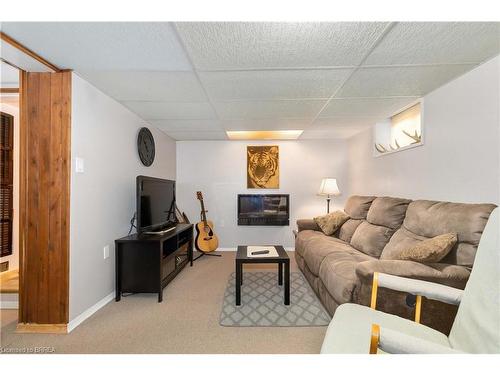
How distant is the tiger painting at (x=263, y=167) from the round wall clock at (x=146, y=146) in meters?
1.81

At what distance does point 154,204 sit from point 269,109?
6.17ft

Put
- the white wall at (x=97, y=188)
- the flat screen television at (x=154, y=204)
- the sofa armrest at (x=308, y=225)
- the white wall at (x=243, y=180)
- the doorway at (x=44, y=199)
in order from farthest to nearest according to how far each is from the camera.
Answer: the white wall at (x=243, y=180) < the sofa armrest at (x=308, y=225) < the flat screen television at (x=154, y=204) < the white wall at (x=97, y=188) < the doorway at (x=44, y=199)

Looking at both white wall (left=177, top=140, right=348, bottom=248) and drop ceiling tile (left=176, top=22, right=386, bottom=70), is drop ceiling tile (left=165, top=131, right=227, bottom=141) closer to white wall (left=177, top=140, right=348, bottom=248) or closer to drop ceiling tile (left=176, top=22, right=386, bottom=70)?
white wall (left=177, top=140, right=348, bottom=248)

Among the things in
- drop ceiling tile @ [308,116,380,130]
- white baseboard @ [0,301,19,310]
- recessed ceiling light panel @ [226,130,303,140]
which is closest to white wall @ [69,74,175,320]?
white baseboard @ [0,301,19,310]

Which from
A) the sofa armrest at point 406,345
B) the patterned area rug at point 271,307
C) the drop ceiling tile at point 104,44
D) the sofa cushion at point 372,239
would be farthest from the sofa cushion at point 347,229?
the drop ceiling tile at point 104,44

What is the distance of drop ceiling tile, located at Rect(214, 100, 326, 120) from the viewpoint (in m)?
2.57

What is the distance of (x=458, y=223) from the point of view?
1.69 metres

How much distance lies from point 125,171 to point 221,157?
205cm

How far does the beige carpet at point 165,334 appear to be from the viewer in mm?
1685

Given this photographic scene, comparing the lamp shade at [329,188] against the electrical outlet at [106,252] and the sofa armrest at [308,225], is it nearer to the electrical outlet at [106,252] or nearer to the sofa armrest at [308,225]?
the sofa armrest at [308,225]

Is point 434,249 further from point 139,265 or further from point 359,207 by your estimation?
point 139,265

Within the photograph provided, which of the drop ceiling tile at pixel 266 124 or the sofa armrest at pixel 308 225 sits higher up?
the drop ceiling tile at pixel 266 124

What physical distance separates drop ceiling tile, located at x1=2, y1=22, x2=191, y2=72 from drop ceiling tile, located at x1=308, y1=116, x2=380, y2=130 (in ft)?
7.20

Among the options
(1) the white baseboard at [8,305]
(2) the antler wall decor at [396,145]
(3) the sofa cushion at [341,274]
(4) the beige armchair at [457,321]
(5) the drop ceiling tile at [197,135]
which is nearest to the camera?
(4) the beige armchair at [457,321]
